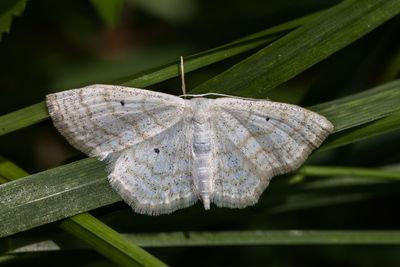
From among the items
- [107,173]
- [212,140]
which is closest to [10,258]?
[107,173]

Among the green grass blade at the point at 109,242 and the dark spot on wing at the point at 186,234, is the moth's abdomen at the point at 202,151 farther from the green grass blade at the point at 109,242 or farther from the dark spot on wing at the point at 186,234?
the green grass blade at the point at 109,242

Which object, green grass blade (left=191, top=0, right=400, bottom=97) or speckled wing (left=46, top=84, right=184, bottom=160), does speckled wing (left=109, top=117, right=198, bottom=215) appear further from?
green grass blade (left=191, top=0, right=400, bottom=97)

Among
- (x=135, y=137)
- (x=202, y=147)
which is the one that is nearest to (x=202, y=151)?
(x=202, y=147)

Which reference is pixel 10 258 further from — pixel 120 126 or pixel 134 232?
pixel 120 126

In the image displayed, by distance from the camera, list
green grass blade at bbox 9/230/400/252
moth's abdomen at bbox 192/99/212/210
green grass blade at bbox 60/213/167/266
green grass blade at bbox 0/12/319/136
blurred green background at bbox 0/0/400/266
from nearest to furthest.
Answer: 1. green grass blade at bbox 60/213/167/266
2. green grass blade at bbox 0/12/319/136
3. moth's abdomen at bbox 192/99/212/210
4. green grass blade at bbox 9/230/400/252
5. blurred green background at bbox 0/0/400/266

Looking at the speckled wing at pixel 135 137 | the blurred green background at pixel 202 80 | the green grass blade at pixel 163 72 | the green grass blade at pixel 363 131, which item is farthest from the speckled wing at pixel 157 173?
the green grass blade at pixel 363 131

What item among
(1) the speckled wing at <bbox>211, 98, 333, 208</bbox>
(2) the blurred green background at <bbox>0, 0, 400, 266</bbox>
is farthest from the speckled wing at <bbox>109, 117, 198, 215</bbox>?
(2) the blurred green background at <bbox>0, 0, 400, 266</bbox>
